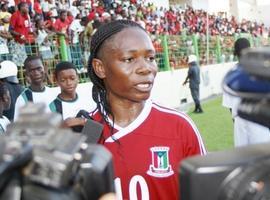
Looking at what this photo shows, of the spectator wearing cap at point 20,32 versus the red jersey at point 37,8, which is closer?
the spectator wearing cap at point 20,32

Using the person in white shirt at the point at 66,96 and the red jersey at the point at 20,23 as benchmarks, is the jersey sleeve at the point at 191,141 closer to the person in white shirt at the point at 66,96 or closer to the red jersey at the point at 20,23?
the person in white shirt at the point at 66,96

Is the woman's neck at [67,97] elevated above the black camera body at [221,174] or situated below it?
below

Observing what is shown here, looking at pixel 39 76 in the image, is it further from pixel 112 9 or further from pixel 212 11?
pixel 212 11

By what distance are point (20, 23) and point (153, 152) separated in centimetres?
677

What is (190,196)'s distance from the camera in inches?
29.4

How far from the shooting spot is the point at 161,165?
157 centimetres

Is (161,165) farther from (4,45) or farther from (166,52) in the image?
(166,52)

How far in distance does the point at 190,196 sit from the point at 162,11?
18.5 m

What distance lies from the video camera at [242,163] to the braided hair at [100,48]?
0.99 metres

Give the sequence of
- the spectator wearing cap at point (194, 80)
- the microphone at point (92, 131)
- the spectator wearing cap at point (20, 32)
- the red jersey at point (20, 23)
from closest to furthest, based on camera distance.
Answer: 1. the microphone at point (92, 131)
2. the spectator wearing cap at point (20, 32)
3. the red jersey at point (20, 23)
4. the spectator wearing cap at point (194, 80)

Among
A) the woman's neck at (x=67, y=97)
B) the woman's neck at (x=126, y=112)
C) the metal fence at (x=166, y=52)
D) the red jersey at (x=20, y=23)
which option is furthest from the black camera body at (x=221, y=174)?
the red jersey at (x=20, y=23)

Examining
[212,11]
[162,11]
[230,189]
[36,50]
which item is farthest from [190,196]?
[212,11]

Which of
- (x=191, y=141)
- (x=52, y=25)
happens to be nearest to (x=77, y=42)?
(x=52, y=25)

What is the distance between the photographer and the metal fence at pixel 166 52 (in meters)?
7.64
